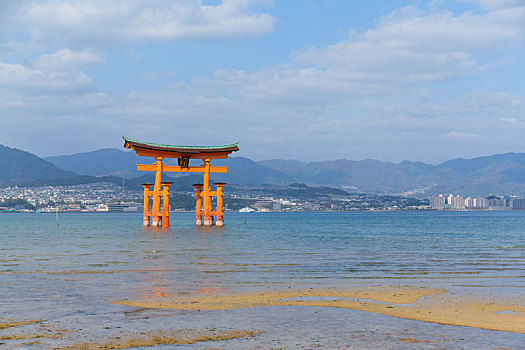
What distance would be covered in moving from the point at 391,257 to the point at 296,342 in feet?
62.1

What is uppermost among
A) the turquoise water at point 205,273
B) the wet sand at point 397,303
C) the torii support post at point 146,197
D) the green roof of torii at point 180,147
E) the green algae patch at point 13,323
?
the green roof of torii at point 180,147

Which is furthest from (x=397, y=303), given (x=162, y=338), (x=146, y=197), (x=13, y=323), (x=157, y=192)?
(x=146, y=197)

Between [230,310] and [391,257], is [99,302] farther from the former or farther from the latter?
[391,257]

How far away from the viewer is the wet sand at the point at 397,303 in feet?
37.9

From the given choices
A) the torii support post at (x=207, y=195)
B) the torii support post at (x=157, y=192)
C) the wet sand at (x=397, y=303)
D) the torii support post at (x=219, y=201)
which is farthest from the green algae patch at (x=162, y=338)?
the torii support post at (x=207, y=195)

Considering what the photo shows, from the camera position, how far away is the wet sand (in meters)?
11.5

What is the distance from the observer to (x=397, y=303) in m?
13.6

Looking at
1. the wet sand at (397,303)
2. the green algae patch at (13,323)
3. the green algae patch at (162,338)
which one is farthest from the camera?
the wet sand at (397,303)

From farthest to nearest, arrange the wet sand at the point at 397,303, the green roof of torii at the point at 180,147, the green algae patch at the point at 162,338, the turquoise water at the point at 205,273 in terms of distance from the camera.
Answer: the green roof of torii at the point at 180,147, the turquoise water at the point at 205,273, the wet sand at the point at 397,303, the green algae patch at the point at 162,338

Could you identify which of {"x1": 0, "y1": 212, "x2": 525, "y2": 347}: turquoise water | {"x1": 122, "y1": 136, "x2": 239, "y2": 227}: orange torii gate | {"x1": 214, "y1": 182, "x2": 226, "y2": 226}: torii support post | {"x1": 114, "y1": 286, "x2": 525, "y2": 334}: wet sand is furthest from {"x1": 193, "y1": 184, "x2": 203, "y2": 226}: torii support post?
{"x1": 114, "y1": 286, "x2": 525, "y2": 334}: wet sand

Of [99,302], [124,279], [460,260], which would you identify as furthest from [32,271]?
[460,260]

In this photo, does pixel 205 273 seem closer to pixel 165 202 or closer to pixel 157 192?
pixel 157 192

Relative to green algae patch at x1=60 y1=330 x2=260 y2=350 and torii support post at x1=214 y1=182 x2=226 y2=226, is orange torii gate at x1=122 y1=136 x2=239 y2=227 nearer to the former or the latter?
torii support post at x1=214 y1=182 x2=226 y2=226

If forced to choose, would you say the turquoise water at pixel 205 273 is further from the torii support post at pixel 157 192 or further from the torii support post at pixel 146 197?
the torii support post at pixel 146 197
